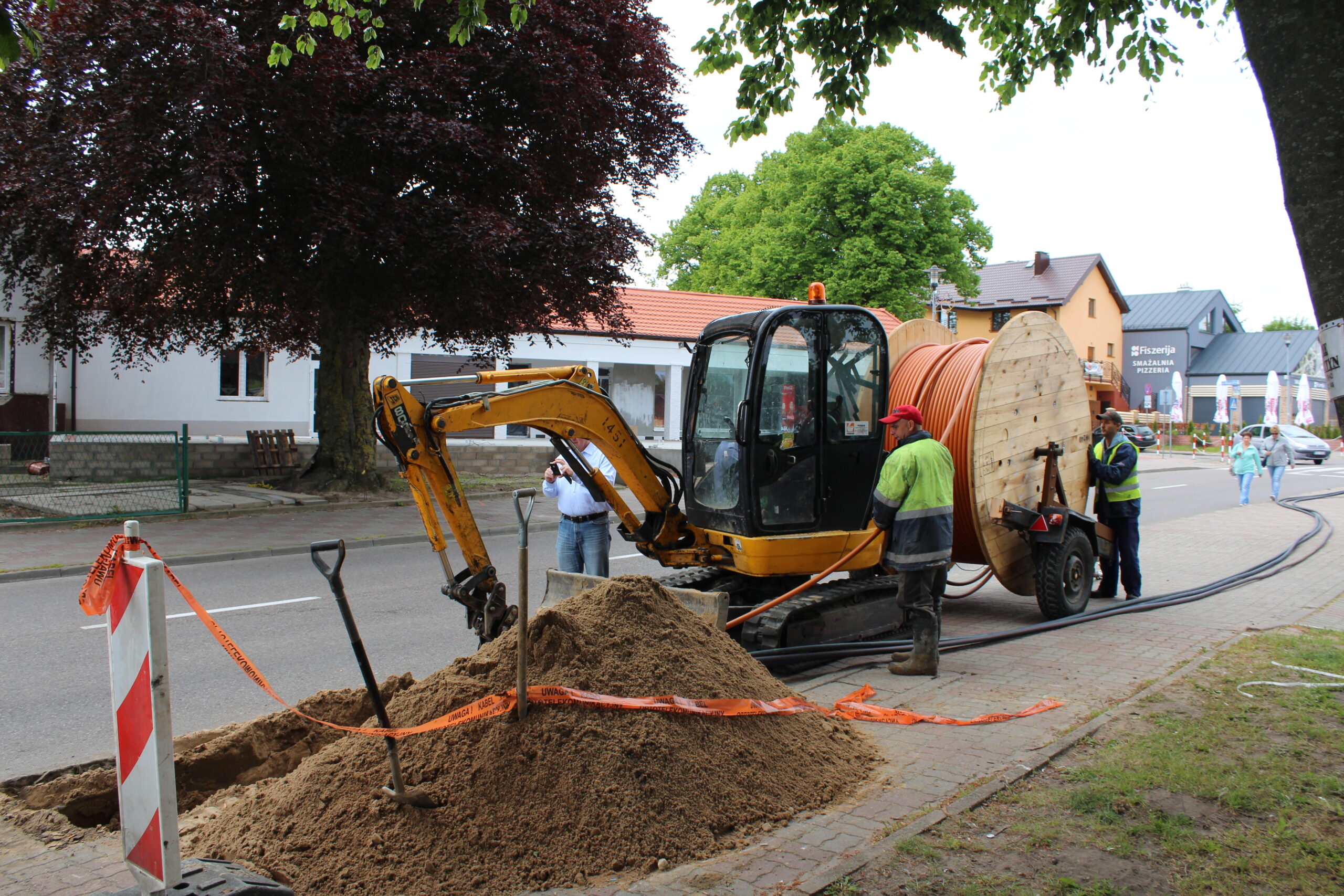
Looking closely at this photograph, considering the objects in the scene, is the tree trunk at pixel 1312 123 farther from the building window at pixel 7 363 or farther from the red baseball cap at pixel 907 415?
the building window at pixel 7 363

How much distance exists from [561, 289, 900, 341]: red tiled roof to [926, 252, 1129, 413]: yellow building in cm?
2280

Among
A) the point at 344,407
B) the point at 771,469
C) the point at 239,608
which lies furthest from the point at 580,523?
the point at 344,407

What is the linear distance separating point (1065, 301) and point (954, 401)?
48030 mm

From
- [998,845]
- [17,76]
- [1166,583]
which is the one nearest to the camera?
[998,845]

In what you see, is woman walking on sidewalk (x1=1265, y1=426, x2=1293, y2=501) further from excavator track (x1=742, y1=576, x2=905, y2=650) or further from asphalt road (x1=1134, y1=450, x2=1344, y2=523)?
excavator track (x1=742, y1=576, x2=905, y2=650)

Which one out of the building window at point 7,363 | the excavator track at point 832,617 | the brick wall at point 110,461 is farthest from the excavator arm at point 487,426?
the building window at point 7,363

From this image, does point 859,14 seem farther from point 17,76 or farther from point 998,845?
point 17,76

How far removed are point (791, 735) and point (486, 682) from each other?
1.49 meters

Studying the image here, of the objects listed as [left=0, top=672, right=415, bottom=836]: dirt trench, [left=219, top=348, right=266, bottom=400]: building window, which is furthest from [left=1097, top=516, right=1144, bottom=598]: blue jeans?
[left=219, top=348, right=266, bottom=400]: building window

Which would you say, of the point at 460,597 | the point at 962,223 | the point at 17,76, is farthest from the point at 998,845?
the point at 962,223

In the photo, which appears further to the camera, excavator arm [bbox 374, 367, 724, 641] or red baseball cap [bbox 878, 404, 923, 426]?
red baseball cap [bbox 878, 404, 923, 426]

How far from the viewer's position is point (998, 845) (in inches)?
149

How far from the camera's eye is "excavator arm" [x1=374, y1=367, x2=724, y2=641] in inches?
211

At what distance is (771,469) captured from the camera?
6871 millimetres
